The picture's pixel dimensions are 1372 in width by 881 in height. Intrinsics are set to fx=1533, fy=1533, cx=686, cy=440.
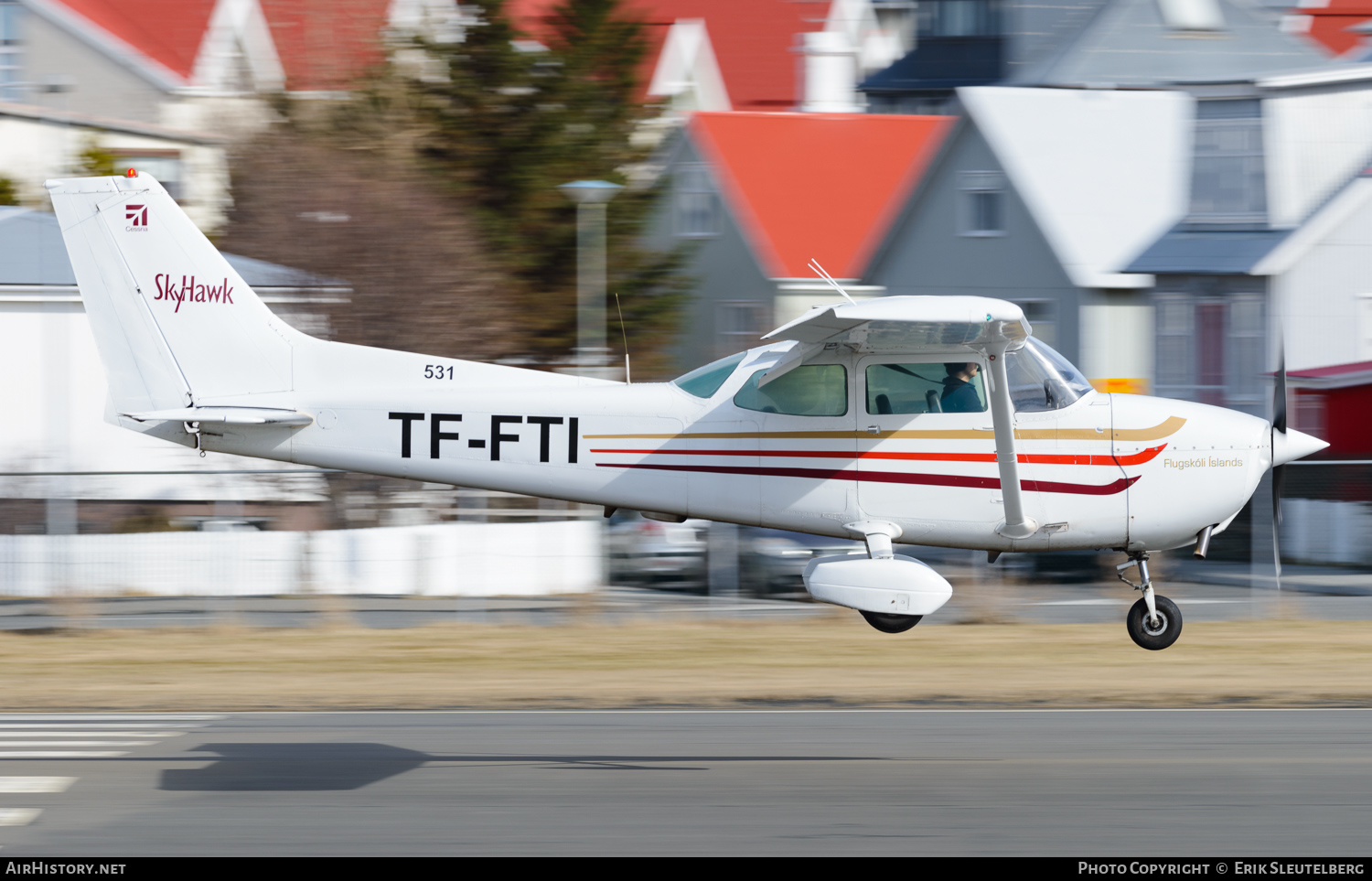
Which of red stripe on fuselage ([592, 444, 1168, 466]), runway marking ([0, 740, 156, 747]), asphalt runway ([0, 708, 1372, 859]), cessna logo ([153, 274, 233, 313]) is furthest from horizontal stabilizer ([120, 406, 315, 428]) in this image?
runway marking ([0, 740, 156, 747])

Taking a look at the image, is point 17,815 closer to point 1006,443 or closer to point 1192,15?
point 1006,443

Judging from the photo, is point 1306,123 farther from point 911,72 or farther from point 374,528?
point 911,72

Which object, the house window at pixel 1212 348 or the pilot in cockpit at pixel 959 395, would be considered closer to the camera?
the pilot in cockpit at pixel 959 395

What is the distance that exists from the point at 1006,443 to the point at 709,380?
6.17 ft

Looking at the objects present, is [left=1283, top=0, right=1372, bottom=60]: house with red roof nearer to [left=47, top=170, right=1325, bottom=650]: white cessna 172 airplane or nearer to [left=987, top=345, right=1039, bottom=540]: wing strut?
[left=47, top=170, right=1325, bottom=650]: white cessna 172 airplane

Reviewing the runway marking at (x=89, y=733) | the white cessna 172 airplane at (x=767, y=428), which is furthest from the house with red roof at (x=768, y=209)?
the white cessna 172 airplane at (x=767, y=428)

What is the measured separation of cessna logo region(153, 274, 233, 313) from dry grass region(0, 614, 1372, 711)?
5.60m

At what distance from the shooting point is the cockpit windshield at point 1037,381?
915 cm

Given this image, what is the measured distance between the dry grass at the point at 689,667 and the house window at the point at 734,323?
13.7 metres

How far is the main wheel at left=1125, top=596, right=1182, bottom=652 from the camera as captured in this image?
953cm

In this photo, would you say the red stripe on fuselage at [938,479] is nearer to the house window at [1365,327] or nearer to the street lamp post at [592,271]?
A: the street lamp post at [592,271]

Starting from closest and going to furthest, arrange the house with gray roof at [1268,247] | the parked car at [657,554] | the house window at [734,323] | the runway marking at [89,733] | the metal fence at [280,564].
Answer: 1. the runway marking at [89,733]
2. the parked car at [657,554]
3. the metal fence at [280,564]
4. the house with gray roof at [1268,247]
5. the house window at [734,323]

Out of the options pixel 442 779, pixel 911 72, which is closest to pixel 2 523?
pixel 442 779

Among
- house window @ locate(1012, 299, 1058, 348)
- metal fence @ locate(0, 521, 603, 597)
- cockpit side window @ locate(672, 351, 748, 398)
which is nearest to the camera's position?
cockpit side window @ locate(672, 351, 748, 398)
